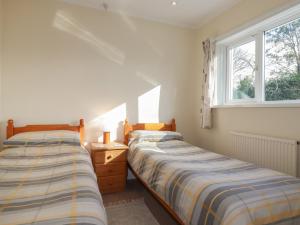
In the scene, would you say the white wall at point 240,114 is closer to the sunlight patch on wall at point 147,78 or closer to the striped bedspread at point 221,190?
the striped bedspread at point 221,190

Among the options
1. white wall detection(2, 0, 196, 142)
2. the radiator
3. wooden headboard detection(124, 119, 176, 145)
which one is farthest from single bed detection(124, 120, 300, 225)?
white wall detection(2, 0, 196, 142)

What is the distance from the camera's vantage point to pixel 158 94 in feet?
10.8

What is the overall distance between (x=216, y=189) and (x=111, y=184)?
1.63 m

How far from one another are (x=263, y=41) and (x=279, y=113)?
904 millimetres

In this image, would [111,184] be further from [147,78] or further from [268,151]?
[268,151]

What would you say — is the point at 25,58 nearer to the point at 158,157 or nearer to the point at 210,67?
the point at 158,157

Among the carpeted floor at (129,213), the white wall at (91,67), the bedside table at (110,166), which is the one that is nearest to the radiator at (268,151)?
the white wall at (91,67)

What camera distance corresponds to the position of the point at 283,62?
87.4 inches

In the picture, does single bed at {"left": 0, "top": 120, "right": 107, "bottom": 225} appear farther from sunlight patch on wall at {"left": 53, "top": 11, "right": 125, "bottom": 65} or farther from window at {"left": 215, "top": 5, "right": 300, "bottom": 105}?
window at {"left": 215, "top": 5, "right": 300, "bottom": 105}

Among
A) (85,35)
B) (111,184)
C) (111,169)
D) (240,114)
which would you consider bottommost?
(111,184)

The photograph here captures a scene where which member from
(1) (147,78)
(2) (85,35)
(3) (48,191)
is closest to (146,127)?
(1) (147,78)

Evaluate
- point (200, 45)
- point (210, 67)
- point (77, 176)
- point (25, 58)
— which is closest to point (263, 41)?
point (210, 67)

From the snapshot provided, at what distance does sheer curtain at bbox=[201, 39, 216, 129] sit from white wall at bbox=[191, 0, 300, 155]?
4.8 inches

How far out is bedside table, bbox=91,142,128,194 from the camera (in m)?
2.55
